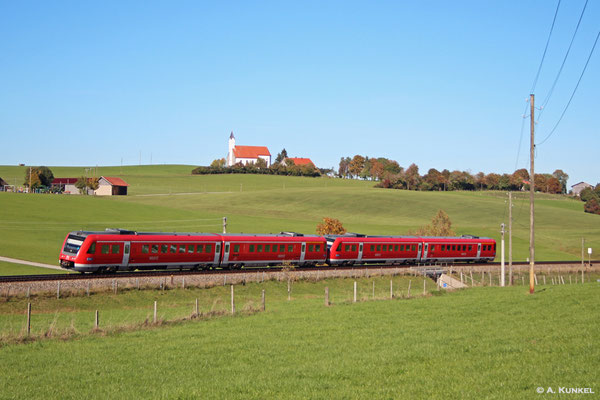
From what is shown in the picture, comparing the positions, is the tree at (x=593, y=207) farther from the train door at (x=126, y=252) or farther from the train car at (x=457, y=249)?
the train door at (x=126, y=252)

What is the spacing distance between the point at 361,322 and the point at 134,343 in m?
8.73

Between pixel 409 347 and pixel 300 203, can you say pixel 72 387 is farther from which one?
pixel 300 203

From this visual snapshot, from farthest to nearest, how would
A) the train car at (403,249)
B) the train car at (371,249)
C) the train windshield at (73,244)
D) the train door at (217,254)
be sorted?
the train car at (403,249)
the train car at (371,249)
the train door at (217,254)
the train windshield at (73,244)

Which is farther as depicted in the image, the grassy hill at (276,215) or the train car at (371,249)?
the grassy hill at (276,215)

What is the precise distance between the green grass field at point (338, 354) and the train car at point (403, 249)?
23493 millimetres

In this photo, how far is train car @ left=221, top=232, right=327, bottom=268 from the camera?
151 feet

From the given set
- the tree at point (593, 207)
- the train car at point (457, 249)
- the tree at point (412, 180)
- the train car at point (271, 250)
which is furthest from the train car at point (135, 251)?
the tree at point (412, 180)

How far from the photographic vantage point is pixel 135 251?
4069 cm

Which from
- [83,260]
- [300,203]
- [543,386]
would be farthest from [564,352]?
[300,203]

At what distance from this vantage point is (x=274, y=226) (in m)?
93.8

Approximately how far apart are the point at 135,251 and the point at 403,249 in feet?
86.8

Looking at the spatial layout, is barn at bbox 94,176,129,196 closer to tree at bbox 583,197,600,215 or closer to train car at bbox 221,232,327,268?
train car at bbox 221,232,327,268

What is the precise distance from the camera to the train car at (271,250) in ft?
151

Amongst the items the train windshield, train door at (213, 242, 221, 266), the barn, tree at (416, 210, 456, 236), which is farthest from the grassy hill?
train door at (213, 242, 221, 266)
